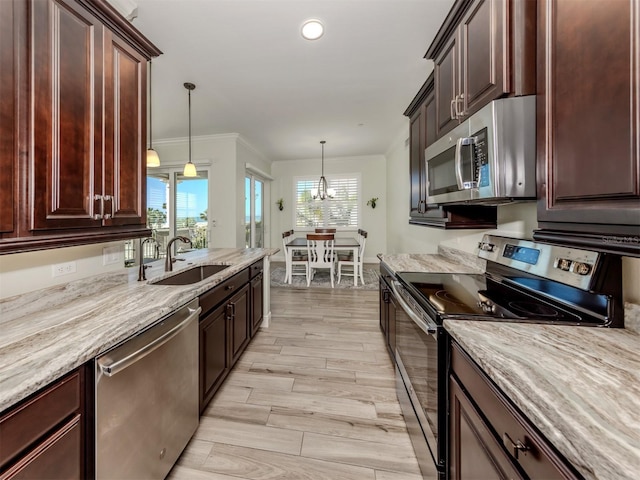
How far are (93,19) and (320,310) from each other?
134 inches

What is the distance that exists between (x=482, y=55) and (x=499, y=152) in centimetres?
55

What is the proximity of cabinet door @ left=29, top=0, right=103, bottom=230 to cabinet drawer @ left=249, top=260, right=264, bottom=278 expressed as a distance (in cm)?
139

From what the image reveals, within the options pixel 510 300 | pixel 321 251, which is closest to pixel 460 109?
pixel 510 300

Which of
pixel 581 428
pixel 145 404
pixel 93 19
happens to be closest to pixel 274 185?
pixel 93 19

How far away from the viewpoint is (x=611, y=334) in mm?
916

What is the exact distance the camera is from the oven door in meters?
1.09

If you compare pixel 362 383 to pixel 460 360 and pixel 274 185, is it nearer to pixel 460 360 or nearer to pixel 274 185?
pixel 460 360

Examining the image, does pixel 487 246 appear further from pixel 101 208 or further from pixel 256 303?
pixel 101 208

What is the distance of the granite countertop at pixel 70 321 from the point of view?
750 mm

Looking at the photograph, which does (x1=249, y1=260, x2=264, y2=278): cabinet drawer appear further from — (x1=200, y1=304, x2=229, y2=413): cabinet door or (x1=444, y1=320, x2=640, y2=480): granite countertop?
(x1=444, y1=320, x2=640, y2=480): granite countertop

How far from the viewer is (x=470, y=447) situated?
884 millimetres

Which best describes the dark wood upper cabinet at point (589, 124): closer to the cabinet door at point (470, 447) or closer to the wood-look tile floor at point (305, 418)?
the cabinet door at point (470, 447)

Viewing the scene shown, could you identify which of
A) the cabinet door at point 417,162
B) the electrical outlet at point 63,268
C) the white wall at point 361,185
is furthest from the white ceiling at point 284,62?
the white wall at point 361,185

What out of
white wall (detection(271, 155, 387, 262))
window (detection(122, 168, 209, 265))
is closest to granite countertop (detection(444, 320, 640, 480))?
window (detection(122, 168, 209, 265))
